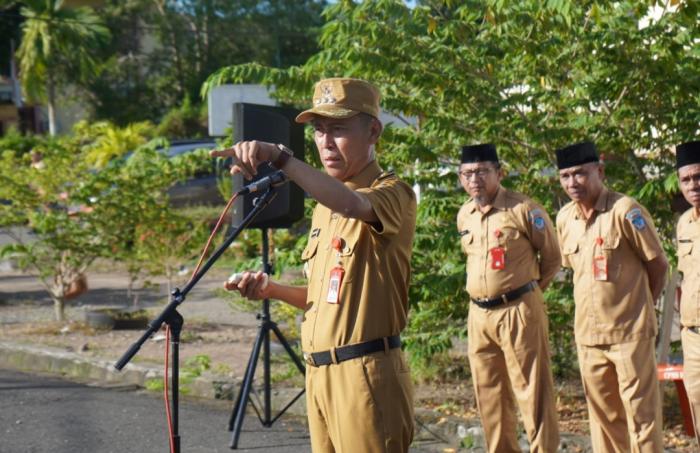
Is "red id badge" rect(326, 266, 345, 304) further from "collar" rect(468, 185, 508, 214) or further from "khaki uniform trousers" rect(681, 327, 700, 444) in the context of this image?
"collar" rect(468, 185, 508, 214)

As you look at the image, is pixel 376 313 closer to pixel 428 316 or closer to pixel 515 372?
pixel 515 372

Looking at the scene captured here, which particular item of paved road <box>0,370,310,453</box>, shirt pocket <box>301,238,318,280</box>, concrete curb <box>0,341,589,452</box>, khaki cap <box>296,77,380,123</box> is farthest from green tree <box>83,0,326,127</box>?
khaki cap <box>296,77,380,123</box>

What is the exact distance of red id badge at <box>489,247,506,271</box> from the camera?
7.33 meters

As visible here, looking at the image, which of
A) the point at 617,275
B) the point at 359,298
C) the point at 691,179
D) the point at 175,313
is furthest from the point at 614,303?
the point at 175,313

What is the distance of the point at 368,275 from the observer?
14.1ft

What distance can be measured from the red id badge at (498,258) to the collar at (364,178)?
3.05 metres

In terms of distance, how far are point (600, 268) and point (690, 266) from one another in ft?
1.91

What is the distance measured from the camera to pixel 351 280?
4.32 meters

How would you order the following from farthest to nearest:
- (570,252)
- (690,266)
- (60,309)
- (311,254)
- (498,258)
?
(60,309) → (498,258) → (570,252) → (690,266) → (311,254)

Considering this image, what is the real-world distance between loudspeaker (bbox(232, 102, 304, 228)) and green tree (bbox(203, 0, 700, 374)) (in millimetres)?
638

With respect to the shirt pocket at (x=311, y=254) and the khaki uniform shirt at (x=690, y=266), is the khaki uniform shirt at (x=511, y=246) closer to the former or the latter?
the khaki uniform shirt at (x=690, y=266)


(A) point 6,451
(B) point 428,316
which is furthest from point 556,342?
(A) point 6,451

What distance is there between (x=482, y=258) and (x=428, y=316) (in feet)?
5.23

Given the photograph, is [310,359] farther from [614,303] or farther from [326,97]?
[614,303]
